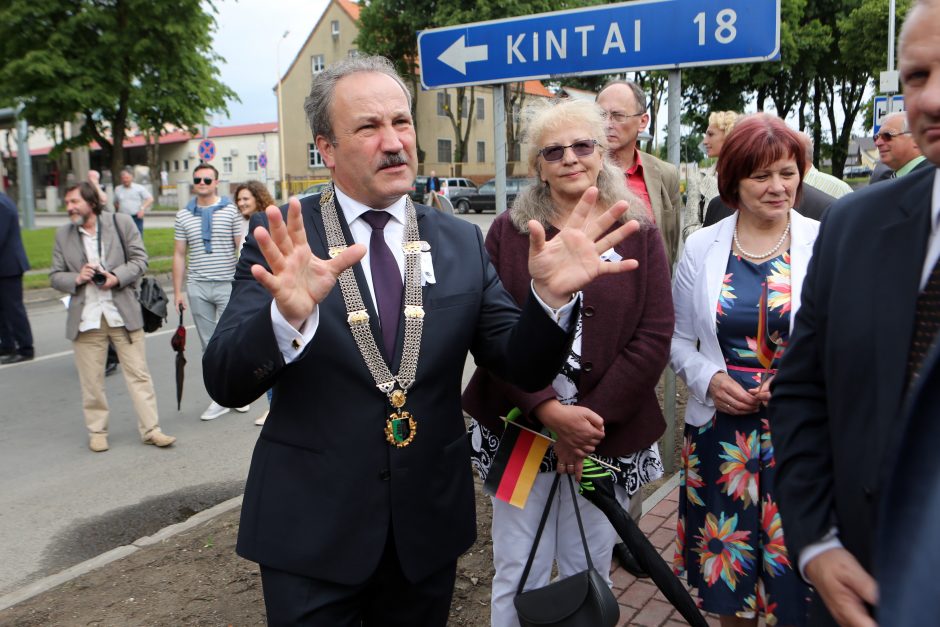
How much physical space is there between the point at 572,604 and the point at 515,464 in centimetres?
63

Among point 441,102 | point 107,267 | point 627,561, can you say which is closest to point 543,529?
point 627,561

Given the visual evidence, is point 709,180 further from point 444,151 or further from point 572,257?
point 444,151

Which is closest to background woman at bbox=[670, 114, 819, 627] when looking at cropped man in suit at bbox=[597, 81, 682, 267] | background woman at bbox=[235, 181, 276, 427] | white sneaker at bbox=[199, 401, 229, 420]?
cropped man in suit at bbox=[597, 81, 682, 267]

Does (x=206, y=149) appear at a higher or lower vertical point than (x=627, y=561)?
higher

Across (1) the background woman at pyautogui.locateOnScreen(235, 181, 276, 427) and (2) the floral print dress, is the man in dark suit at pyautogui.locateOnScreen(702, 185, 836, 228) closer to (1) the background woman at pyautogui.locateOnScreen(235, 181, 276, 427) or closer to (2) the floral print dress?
(2) the floral print dress

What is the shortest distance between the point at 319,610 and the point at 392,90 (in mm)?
1349

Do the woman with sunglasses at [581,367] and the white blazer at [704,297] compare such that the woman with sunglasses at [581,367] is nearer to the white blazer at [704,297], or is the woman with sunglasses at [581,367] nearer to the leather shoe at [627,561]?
the white blazer at [704,297]

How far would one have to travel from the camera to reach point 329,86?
6.92 ft

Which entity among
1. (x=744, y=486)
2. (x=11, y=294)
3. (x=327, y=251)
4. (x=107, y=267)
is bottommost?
(x=744, y=486)

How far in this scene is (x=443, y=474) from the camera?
207cm

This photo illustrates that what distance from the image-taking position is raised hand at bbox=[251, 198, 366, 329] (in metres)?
1.76

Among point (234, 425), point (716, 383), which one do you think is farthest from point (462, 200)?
point (716, 383)

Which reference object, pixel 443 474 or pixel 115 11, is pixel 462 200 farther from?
pixel 443 474

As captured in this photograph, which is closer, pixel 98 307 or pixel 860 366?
pixel 860 366
